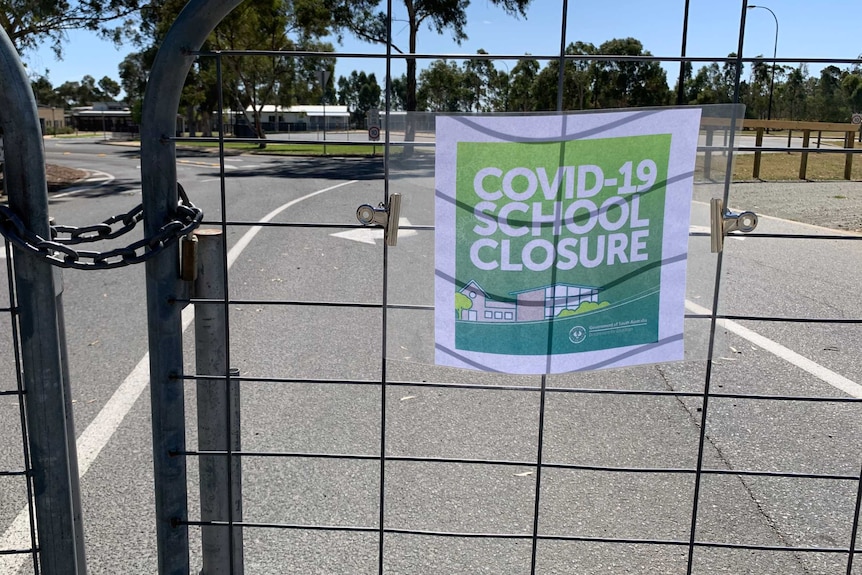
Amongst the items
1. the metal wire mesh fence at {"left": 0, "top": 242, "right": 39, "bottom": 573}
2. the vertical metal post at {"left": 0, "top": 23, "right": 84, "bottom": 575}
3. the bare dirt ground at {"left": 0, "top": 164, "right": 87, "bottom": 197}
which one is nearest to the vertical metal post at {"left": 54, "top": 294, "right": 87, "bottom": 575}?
the vertical metal post at {"left": 0, "top": 23, "right": 84, "bottom": 575}

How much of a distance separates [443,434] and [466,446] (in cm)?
21

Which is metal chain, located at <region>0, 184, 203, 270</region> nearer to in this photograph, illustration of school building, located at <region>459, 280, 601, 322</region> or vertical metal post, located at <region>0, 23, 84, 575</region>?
vertical metal post, located at <region>0, 23, 84, 575</region>

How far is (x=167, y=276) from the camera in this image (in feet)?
7.13

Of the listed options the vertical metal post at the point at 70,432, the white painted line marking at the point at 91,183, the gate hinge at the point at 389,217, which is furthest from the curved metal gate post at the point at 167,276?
the white painted line marking at the point at 91,183

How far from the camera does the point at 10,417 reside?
15.9 ft

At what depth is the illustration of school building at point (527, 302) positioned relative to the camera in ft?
7.12

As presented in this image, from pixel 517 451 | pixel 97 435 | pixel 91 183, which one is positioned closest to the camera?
pixel 517 451

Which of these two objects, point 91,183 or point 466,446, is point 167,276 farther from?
point 91,183

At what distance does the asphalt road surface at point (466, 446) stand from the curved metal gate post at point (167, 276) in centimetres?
37

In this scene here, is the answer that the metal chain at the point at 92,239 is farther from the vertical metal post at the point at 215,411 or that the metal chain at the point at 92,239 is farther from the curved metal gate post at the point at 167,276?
the vertical metal post at the point at 215,411

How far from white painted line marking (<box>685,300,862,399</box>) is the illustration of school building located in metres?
3.17

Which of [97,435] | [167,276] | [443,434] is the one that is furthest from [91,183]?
[167,276]

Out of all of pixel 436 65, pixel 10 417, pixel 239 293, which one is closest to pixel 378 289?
pixel 239 293

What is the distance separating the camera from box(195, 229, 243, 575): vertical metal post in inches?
89.7
